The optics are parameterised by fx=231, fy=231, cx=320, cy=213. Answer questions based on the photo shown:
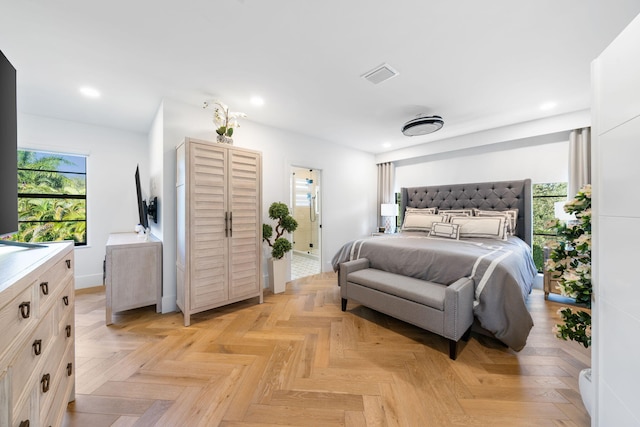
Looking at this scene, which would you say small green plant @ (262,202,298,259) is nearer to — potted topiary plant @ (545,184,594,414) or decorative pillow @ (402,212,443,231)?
decorative pillow @ (402,212,443,231)

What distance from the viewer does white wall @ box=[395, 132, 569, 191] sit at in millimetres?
3324

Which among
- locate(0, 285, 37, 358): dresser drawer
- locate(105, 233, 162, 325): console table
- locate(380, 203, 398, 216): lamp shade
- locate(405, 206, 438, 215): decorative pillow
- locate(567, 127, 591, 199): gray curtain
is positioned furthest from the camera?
locate(380, 203, 398, 216): lamp shade

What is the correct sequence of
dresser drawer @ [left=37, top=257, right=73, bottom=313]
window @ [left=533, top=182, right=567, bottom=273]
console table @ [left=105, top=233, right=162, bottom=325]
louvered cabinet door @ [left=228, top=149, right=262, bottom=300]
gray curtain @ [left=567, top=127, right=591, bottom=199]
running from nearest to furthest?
1. dresser drawer @ [left=37, top=257, right=73, bottom=313]
2. console table @ [left=105, top=233, right=162, bottom=325]
3. louvered cabinet door @ [left=228, top=149, right=262, bottom=300]
4. gray curtain @ [left=567, top=127, right=591, bottom=199]
5. window @ [left=533, top=182, right=567, bottom=273]

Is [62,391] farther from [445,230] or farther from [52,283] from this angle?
[445,230]

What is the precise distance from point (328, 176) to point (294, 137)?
97 cm

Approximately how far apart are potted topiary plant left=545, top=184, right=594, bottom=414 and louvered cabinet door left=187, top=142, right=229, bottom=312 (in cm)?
275

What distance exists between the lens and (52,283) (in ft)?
3.34

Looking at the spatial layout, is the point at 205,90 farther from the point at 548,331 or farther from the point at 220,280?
the point at 548,331

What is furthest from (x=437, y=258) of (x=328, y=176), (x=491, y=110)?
(x=328, y=176)

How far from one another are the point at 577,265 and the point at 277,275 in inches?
117

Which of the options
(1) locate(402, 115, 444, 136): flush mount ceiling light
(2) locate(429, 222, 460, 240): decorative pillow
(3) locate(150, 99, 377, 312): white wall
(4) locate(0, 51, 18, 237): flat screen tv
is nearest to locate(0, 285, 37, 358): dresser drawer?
(4) locate(0, 51, 18, 237): flat screen tv

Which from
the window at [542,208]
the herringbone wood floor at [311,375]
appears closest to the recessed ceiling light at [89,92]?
the herringbone wood floor at [311,375]

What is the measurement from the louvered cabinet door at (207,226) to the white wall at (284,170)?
1.75ft

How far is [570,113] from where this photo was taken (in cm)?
304
